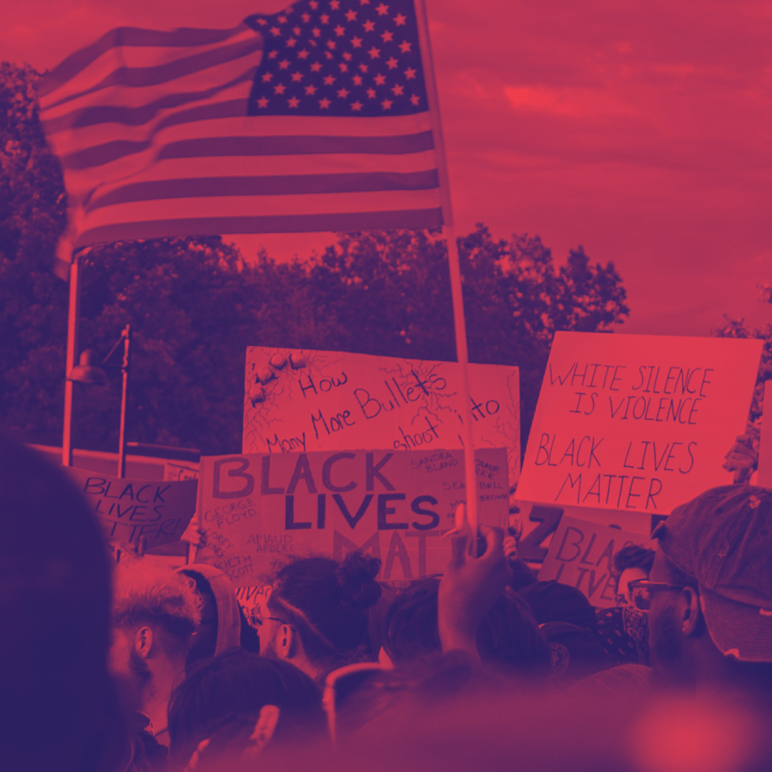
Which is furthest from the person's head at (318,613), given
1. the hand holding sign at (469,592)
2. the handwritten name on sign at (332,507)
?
the handwritten name on sign at (332,507)

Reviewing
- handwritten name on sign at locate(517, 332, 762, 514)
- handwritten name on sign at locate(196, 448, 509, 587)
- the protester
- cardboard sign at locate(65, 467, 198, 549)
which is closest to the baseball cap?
the protester

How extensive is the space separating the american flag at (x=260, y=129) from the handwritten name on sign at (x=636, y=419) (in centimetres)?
369

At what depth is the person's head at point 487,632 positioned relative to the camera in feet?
8.25

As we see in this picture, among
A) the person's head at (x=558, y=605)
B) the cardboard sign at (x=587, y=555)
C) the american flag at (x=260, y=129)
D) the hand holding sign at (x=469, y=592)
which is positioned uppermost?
the american flag at (x=260, y=129)

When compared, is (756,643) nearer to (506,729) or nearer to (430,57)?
(506,729)

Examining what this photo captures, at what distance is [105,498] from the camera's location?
739 centimetres

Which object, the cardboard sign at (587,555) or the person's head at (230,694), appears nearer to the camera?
the person's head at (230,694)

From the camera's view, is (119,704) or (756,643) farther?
(756,643)

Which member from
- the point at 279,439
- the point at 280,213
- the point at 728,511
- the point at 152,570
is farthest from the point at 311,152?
the point at 279,439

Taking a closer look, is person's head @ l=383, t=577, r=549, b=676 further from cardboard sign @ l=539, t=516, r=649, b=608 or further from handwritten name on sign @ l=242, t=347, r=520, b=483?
handwritten name on sign @ l=242, t=347, r=520, b=483

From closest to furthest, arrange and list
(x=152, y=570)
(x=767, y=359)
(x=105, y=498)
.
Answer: (x=152, y=570), (x=105, y=498), (x=767, y=359)

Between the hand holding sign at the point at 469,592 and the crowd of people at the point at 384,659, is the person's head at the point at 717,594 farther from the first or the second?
the hand holding sign at the point at 469,592

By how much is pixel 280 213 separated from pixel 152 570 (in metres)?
2.55

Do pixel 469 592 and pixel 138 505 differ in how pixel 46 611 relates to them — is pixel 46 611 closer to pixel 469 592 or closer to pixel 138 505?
pixel 469 592
